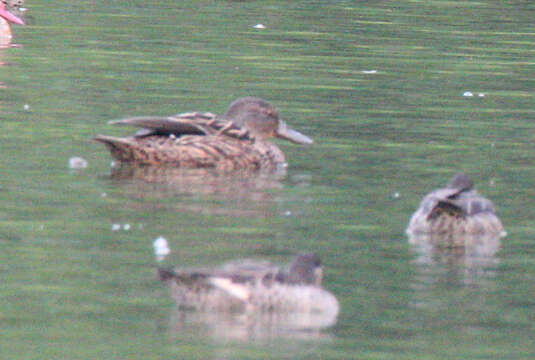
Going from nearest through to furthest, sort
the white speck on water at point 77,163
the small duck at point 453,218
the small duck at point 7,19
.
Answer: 1. the small duck at point 453,218
2. the white speck on water at point 77,163
3. the small duck at point 7,19

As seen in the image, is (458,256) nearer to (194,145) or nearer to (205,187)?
(205,187)

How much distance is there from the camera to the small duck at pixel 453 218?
10.9 metres

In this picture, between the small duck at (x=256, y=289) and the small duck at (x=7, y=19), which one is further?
the small duck at (x=7, y=19)

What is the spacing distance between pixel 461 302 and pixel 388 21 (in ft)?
60.9

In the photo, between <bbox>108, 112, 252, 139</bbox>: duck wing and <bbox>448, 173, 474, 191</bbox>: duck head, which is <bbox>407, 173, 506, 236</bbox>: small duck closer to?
<bbox>448, 173, 474, 191</bbox>: duck head

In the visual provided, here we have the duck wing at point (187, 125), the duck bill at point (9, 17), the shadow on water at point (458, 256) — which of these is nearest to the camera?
the shadow on water at point (458, 256)

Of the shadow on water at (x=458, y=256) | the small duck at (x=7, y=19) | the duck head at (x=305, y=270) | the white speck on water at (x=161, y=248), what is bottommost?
the shadow on water at (x=458, y=256)

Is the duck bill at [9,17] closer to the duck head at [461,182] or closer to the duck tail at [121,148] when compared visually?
the duck tail at [121,148]

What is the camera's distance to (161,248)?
395 inches

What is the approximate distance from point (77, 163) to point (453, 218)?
3.58m

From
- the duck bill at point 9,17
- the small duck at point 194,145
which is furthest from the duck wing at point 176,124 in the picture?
the duck bill at point 9,17

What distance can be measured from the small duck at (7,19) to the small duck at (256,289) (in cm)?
1488

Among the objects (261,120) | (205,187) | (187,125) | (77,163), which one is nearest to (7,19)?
(261,120)

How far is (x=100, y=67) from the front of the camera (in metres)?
20.0
